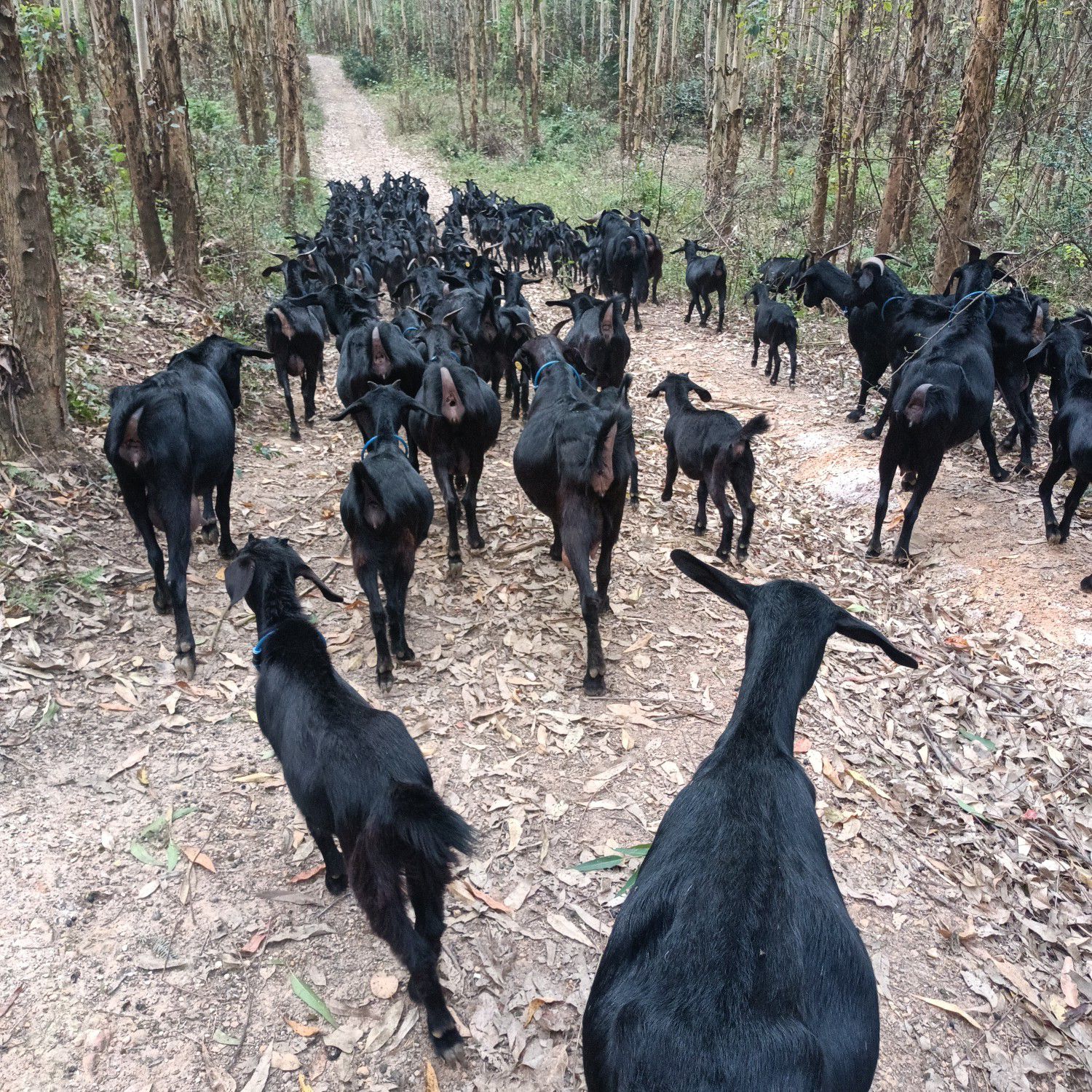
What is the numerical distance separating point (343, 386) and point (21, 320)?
9.60 feet

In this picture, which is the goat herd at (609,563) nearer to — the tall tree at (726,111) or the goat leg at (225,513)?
the goat leg at (225,513)

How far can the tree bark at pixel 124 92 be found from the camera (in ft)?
33.8

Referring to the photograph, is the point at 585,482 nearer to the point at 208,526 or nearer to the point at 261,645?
the point at 261,645

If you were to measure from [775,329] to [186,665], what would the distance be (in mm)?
9274

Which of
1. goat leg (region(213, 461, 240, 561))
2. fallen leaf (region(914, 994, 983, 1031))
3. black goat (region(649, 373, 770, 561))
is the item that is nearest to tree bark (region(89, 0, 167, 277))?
goat leg (region(213, 461, 240, 561))

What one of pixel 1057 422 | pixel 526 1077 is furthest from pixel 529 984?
pixel 1057 422

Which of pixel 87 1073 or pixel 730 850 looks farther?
pixel 87 1073

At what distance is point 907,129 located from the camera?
41.4ft

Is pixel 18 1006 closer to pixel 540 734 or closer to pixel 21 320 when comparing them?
pixel 540 734

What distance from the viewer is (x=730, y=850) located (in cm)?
227

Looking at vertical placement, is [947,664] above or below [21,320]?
below

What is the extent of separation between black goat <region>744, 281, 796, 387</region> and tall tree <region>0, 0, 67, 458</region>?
8.96 meters

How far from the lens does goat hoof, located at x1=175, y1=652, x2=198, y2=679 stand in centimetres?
521

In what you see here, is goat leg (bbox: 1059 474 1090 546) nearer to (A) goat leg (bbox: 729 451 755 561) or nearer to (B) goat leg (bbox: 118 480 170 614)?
(A) goat leg (bbox: 729 451 755 561)
